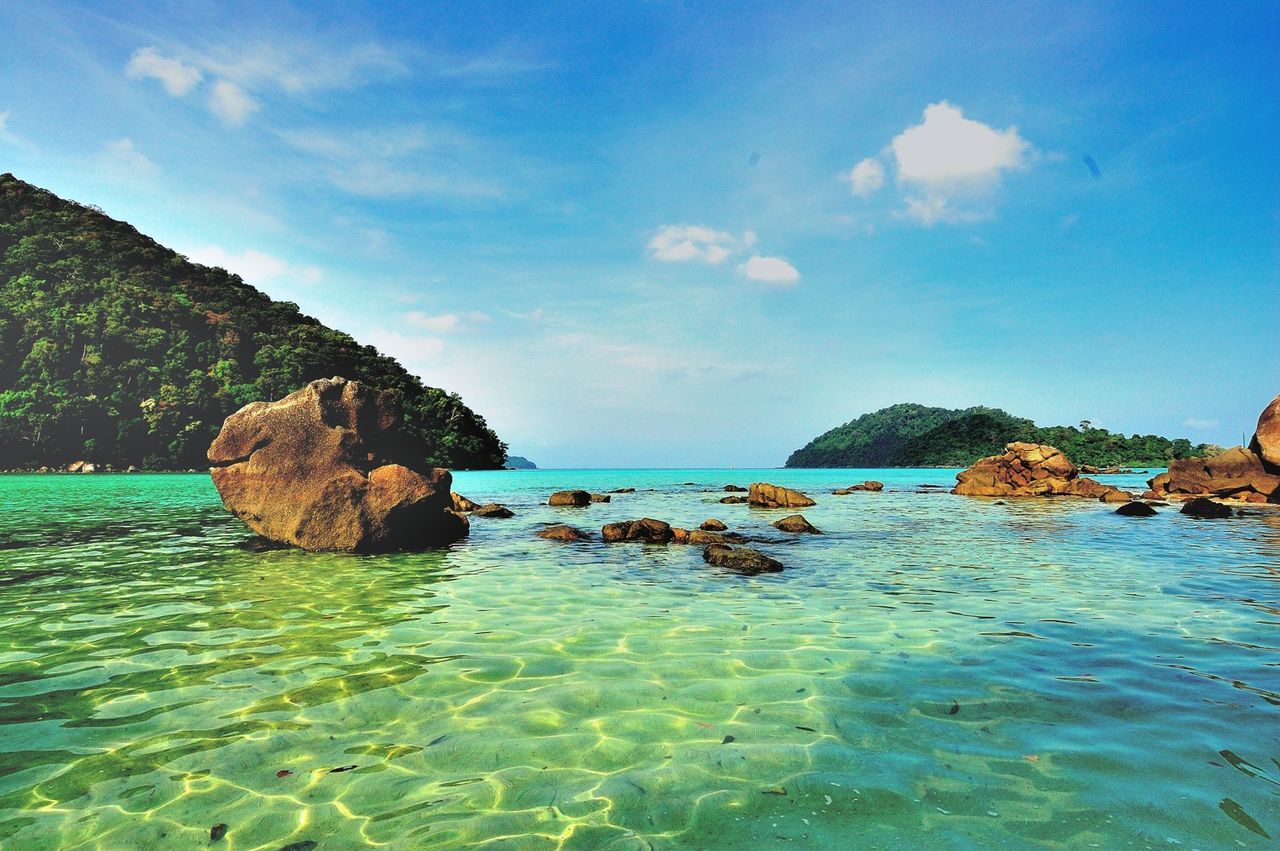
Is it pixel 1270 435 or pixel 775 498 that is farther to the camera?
pixel 775 498

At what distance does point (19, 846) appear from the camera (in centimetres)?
314

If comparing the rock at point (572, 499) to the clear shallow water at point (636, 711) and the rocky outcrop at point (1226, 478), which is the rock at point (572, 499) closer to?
the clear shallow water at point (636, 711)

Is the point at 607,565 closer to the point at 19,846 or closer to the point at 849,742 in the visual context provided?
the point at 849,742

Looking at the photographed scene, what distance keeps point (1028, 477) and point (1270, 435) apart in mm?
14508

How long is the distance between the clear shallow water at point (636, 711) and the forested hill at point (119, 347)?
83.5 metres

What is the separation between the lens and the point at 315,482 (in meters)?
14.9

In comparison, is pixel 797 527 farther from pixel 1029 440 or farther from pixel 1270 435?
pixel 1029 440

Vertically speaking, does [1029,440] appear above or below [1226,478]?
above

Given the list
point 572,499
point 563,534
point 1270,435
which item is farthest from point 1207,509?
point 572,499

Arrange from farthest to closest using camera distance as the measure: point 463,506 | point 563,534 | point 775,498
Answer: point 775,498, point 463,506, point 563,534

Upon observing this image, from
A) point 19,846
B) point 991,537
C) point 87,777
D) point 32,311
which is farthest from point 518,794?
point 32,311

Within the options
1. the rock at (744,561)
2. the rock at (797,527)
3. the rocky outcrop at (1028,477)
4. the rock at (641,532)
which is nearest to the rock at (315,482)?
the rock at (641,532)

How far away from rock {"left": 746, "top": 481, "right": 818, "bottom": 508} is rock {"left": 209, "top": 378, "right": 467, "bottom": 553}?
21569 millimetres

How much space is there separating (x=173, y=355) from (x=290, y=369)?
1451cm
